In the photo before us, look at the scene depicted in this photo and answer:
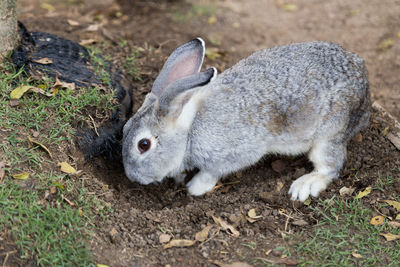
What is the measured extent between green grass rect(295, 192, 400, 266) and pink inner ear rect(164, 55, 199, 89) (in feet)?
6.34

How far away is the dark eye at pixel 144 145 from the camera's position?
15.4 feet

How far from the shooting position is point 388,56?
25.6ft

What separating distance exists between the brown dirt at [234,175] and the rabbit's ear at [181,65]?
109 cm

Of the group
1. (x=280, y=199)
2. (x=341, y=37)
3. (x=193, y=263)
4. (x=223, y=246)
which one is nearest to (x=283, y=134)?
(x=280, y=199)

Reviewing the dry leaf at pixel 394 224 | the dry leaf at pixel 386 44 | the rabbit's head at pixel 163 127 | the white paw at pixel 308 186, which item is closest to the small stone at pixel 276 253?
the white paw at pixel 308 186

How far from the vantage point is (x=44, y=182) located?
13.7ft

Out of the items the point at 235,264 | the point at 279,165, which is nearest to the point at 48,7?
the point at 279,165

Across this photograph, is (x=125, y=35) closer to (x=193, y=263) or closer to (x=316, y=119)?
(x=316, y=119)

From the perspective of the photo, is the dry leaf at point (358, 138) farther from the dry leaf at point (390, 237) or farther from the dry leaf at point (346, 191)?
the dry leaf at point (390, 237)

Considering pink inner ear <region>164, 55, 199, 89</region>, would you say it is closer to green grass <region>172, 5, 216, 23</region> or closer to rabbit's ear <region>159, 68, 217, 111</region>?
rabbit's ear <region>159, 68, 217, 111</region>

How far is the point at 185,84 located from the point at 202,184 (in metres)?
1.41

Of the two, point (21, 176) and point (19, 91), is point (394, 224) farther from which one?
point (19, 91)

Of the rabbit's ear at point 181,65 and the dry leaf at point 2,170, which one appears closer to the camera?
the dry leaf at point 2,170

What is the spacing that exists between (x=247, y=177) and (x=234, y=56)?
271cm
